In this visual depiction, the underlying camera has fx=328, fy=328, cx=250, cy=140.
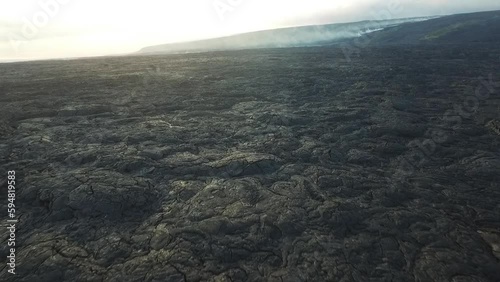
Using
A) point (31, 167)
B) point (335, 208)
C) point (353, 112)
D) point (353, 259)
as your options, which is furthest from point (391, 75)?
point (31, 167)

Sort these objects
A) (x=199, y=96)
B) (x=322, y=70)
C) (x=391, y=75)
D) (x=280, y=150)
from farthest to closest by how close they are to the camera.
→ (x=322, y=70) → (x=391, y=75) → (x=199, y=96) → (x=280, y=150)

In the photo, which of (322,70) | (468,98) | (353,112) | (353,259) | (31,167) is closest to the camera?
(353,259)

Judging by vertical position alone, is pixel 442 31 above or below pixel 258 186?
below

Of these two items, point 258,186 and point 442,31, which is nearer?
point 258,186

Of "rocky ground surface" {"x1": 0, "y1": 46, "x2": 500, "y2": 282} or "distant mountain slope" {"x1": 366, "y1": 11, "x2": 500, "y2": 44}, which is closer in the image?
"rocky ground surface" {"x1": 0, "y1": 46, "x2": 500, "y2": 282}

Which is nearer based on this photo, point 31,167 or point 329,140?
point 31,167

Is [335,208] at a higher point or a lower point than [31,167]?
lower

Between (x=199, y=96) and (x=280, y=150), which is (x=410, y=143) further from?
(x=199, y=96)

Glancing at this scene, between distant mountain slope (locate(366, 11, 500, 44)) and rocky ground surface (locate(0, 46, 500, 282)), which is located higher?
rocky ground surface (locate(0, 46, 500, 282))
